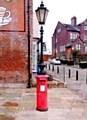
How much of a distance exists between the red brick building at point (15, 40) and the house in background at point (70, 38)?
34024 millimetres

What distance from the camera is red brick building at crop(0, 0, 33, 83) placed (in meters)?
10.2

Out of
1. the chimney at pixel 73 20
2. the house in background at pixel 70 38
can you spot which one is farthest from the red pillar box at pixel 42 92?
the chimney at pixel 73 20

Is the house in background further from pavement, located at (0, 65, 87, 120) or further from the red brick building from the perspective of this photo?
pavement, located at (0, 65, 87, 120)

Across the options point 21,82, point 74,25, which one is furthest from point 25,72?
point 74,25

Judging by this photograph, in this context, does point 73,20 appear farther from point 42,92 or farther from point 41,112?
point 41,112

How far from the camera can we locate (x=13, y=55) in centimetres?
1025

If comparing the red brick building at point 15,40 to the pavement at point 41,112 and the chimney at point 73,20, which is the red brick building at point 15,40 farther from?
the chimney at point 73,20

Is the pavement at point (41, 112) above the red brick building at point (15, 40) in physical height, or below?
below

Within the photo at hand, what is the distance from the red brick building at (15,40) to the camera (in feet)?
33.5

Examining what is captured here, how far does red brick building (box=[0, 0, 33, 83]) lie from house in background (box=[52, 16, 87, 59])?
34.0m

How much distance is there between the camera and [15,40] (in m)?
10.3

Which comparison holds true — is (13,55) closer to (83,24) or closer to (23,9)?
(23,9)

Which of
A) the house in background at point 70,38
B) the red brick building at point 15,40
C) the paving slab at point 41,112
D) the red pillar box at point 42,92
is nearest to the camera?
the paving slab at point 41,112

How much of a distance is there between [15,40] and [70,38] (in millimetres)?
40275
